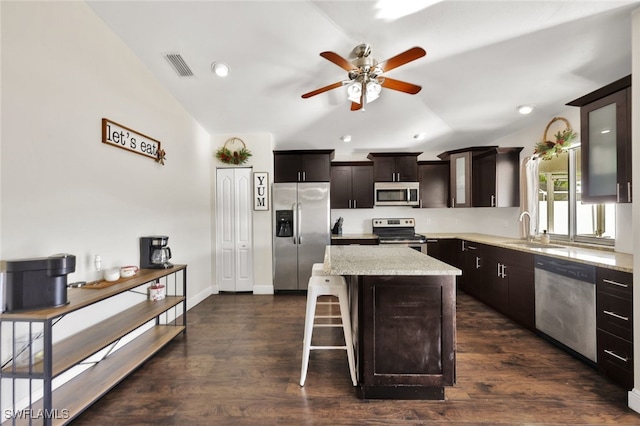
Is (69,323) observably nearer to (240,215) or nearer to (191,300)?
(191,300)

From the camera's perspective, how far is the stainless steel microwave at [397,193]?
4754mm

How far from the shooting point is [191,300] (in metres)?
3.70

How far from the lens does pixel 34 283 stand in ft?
5.04

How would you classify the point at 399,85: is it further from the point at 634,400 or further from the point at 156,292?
the point at 156,292

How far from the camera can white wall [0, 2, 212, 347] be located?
1688 millimetres

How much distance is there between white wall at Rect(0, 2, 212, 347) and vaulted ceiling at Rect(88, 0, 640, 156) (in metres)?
0.33

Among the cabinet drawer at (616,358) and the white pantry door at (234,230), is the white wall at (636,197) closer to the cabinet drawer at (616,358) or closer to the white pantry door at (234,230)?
the cabinet drawer at (616,358)

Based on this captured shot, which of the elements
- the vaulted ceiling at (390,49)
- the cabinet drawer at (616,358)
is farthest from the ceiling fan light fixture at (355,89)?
the cabinet drawer at (616,358)

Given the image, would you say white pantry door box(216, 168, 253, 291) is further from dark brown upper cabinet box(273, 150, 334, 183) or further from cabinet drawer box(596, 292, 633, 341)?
cabinet drawer box(596, 292, 633, 341)

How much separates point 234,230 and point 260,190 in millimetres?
772

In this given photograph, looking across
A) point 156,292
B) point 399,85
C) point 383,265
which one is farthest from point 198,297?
point 399,85

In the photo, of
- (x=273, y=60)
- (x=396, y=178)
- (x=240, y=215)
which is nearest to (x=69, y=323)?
(x=240, y=215)

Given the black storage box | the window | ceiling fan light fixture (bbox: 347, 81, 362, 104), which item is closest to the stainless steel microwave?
the window

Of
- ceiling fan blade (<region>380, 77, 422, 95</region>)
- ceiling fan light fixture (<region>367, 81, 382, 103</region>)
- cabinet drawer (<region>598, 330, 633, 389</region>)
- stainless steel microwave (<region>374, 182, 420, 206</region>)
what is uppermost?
ceiling fan blade (<region>380, 77, 422, 95</region>)
